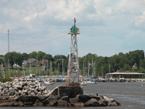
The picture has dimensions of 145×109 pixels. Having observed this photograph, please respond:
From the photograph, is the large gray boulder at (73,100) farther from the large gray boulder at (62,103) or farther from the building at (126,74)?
the building at (126,74)

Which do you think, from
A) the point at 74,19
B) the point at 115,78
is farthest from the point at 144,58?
the point at 74,19

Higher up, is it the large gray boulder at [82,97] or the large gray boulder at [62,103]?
the large gray boulder at [82,97]

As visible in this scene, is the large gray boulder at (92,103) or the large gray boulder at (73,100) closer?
the large gray boulder at (73,100)

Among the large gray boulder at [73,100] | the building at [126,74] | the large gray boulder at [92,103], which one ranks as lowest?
the large gray boulder at [92,103]

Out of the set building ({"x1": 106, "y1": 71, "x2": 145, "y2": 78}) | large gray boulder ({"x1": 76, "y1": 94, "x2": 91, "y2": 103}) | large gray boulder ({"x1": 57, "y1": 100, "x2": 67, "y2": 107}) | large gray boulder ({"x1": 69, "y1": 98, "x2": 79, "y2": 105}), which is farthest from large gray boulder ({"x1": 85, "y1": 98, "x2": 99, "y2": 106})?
building ({"x1": 106, "y1": 71, "x2": 145, "y2": 78})

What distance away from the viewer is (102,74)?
18562cm

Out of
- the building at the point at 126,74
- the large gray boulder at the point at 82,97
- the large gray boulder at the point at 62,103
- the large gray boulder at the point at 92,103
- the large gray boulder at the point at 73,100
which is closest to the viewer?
the large gray boulder at the point at 62,103

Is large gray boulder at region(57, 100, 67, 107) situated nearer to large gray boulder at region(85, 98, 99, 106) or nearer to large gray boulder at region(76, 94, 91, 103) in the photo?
large gray boulder at region(76, 94, 91, 103)

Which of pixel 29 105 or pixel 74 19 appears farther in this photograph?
pixel 74 19

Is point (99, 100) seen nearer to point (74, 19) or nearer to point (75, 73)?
point (75, 73)

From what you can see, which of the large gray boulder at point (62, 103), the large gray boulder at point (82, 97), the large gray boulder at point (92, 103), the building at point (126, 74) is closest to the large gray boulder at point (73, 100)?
the large gray boulder at point (82, 97)

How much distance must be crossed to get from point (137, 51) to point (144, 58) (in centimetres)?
924

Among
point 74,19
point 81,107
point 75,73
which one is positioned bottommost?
point 81,107

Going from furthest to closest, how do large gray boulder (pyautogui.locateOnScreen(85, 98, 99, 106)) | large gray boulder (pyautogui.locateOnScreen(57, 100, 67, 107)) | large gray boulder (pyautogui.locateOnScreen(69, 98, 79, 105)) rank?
large gray boulder (pyautogui.locateOnScreen(85, 98, 99, 106)), large gray boulder (pyautogui.locateOnScreen(69, 98, 79, 105)), large gray boulder (pyautogui.locateOnScreen(57, 100, 67, 107))
